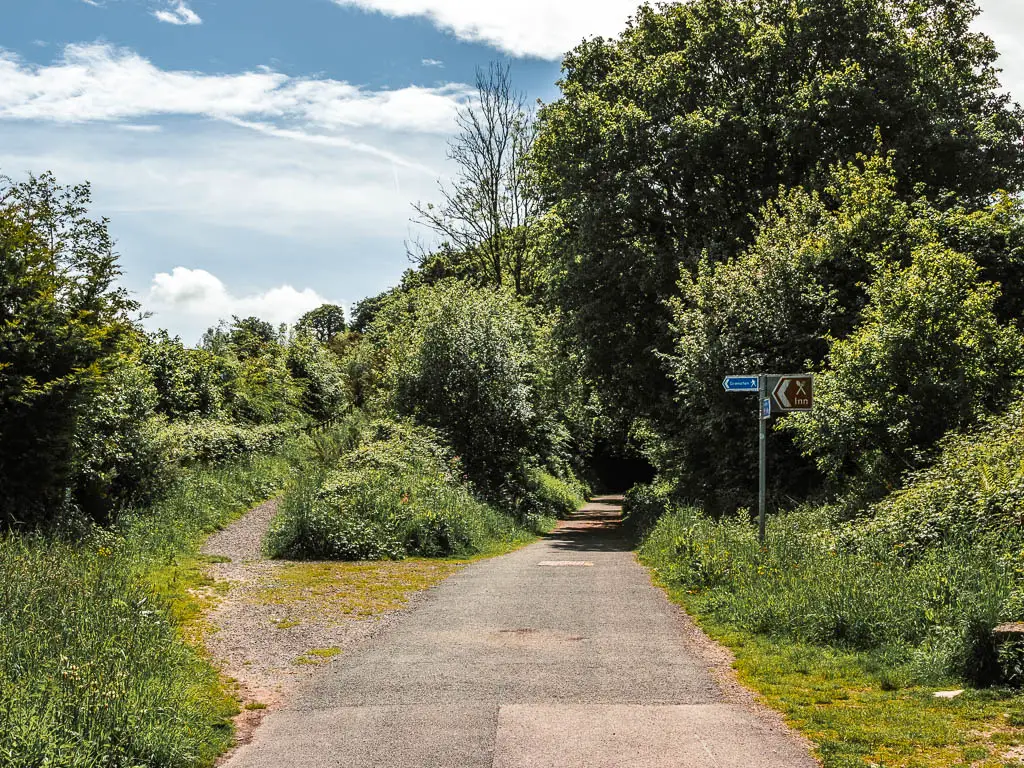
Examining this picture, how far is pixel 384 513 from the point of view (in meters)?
16.3

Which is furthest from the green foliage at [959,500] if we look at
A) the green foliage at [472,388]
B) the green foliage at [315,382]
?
the green foliage at [315,382]

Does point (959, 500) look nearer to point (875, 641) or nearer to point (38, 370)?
point (875, 641)

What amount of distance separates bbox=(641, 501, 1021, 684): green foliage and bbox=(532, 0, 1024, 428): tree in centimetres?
1205

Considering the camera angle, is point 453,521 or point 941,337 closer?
point 941,337

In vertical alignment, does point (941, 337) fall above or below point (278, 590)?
above

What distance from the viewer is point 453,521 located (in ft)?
56.6

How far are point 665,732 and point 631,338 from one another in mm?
20156

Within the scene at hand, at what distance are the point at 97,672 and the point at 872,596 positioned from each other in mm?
6607

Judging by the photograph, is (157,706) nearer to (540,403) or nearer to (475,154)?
(540,403)

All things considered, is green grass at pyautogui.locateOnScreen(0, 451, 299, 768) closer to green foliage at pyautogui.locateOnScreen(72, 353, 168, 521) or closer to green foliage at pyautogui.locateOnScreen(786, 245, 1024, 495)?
green foliage at pyautogui.locateOnScreen(72, 353, 168, 521)

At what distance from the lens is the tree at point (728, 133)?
2262 centimetres

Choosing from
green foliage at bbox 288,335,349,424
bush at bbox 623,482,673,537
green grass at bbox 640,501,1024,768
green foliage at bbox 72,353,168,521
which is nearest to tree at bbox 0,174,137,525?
green foliage at bbox 72,353,168,521

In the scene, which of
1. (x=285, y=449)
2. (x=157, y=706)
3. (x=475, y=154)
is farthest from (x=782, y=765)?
(x=475, y=154)

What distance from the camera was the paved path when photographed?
5.42 meters
